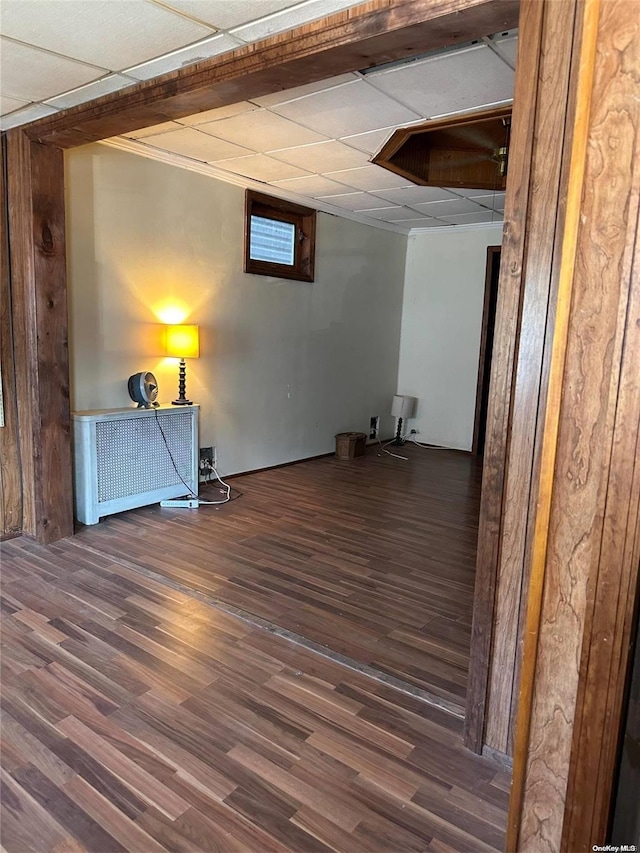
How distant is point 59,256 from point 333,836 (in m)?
3.20

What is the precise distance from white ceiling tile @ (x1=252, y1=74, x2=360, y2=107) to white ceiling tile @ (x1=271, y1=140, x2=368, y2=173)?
→ 712 mm

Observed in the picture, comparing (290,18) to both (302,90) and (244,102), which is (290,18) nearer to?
(302,90)

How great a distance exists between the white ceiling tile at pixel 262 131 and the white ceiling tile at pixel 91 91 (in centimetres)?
77

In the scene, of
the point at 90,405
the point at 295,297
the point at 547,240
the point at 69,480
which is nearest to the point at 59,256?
the point at 90,405

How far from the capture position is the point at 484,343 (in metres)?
6.34

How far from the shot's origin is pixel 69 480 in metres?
3.53

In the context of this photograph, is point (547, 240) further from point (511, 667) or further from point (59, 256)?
point (59, 256)

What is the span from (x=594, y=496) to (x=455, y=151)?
375cm

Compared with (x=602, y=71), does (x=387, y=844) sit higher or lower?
lower

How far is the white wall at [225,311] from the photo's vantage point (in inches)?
150

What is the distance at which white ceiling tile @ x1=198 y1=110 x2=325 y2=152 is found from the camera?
3.21 meters

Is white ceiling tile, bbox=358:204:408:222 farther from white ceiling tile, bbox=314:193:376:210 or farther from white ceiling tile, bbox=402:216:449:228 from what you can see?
white ceiling tile, bbox=402:216:449:228

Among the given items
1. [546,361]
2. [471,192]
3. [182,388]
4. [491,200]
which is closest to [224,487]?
[182,388]

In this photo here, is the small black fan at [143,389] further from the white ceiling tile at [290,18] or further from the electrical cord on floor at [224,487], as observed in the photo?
the white ceiling tile at [290,18]
